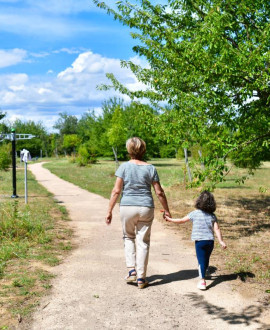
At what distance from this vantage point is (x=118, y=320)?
404 centimetres

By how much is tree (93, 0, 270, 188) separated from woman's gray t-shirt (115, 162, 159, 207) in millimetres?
2890

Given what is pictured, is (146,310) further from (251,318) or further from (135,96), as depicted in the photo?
(135,96)

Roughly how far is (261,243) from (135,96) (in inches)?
179

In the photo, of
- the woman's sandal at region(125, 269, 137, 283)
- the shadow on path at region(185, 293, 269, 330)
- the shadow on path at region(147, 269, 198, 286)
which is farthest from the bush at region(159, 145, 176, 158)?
the shadow on path at region(185, 293, 269, 330)

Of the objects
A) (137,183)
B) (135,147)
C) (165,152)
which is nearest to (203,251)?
(137,183)

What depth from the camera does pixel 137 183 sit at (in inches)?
193

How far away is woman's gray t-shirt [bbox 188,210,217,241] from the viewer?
16.6ft

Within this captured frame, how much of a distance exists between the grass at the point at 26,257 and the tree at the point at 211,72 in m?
3.08

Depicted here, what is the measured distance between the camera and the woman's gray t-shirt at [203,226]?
5.06m

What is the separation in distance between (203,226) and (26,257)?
10.0 feet

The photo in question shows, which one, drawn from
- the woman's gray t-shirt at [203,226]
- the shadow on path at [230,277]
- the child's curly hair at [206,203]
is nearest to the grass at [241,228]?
the shadow on path at [230,277]

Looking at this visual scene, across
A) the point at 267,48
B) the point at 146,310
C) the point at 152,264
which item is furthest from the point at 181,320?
the point at 267,48

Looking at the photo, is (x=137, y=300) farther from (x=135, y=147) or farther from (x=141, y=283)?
(x=135, y=147)

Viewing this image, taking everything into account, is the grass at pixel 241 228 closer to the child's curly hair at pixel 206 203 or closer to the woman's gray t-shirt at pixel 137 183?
the child's curly hair at pixel 206 203
